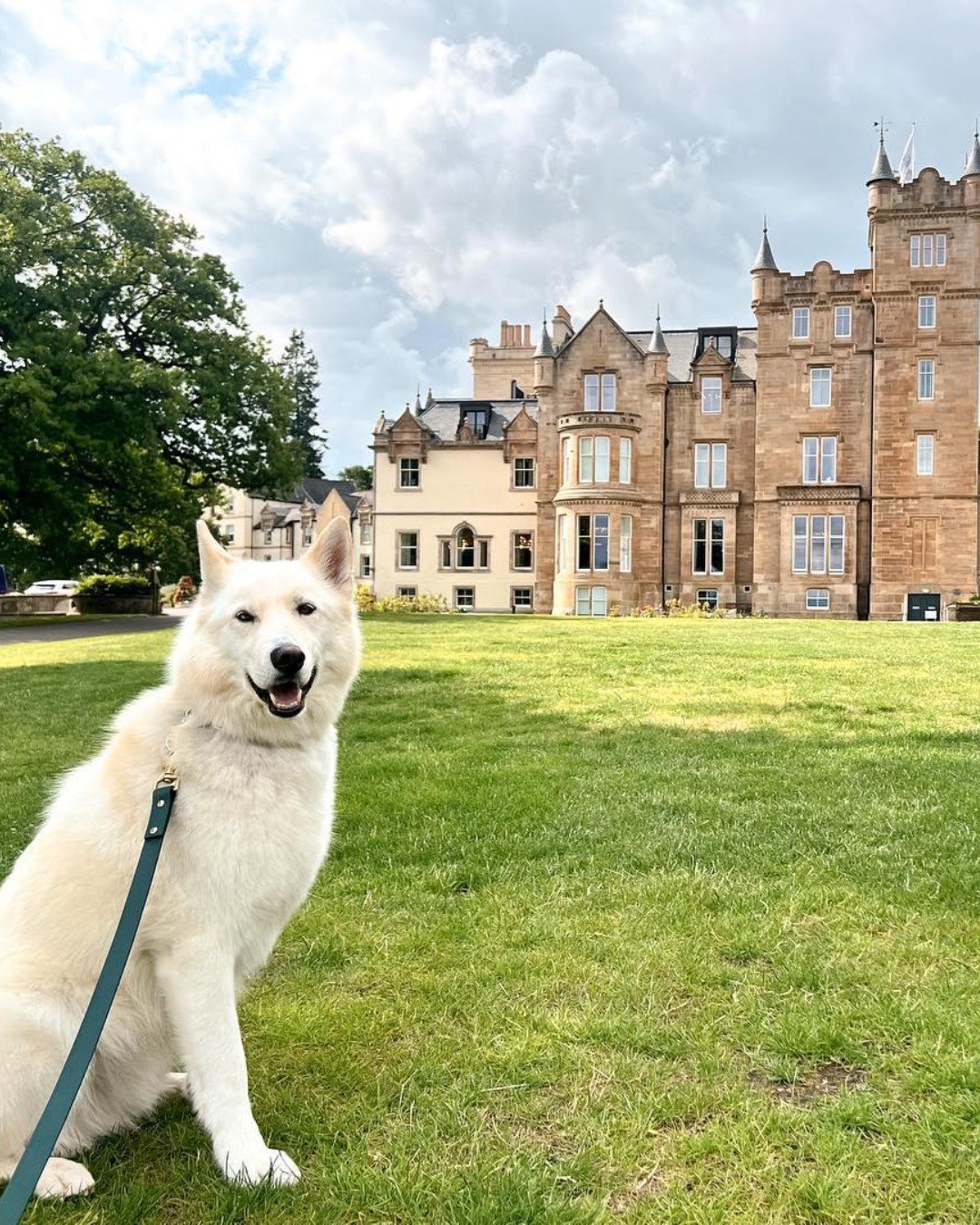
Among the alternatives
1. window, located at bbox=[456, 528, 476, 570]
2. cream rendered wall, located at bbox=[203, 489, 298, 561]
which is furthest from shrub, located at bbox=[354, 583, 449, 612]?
cream rendered wall, located at bbox=[203, 489, 298, 561]

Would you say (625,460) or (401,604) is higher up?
(625,460)

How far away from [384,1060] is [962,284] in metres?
50.1

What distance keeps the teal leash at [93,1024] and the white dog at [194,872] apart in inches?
4.9

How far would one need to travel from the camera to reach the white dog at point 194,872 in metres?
2.79

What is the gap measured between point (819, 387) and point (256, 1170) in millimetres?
48270

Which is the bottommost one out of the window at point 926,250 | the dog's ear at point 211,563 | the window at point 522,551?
the dog's ear at point 211,563

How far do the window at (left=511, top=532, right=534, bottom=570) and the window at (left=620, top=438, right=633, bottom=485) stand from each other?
22.9 feet

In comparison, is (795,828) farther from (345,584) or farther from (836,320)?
(836,320)

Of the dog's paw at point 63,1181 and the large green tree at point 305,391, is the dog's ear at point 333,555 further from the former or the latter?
the large green tree at point 305,391

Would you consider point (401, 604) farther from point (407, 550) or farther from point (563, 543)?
point (407, 550)

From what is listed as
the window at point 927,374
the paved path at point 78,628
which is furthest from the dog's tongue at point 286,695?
the window at point 927,374

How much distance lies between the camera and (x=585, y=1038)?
3654 mm

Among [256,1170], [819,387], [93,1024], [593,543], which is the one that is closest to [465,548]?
[593,543]

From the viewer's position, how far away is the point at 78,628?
2873 centimetres
